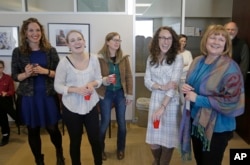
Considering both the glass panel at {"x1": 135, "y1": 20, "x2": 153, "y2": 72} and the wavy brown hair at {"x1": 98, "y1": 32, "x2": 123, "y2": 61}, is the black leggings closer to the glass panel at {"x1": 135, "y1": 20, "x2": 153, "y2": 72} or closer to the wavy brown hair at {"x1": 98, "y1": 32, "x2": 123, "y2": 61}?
the wavy brown hair at {"x1": 98, "y1": 32, "x2": 123, "y2": 61}

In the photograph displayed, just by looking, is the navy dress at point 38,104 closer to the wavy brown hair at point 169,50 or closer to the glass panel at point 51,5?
the wavy brown hair at point 169,50

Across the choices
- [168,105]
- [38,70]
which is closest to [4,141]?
[38,70]

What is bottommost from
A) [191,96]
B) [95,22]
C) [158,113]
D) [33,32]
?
[158,113]

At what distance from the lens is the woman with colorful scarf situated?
1460 mm

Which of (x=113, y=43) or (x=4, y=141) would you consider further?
(x=4, y=141)

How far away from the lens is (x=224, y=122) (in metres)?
1.52

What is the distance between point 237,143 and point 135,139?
1386 millimetres

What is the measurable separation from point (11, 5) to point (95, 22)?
Answer: 1407 mm

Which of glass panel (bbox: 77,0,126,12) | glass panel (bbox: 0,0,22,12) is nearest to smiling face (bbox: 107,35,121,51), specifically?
glass panel (bbox: 77,0,126,12)

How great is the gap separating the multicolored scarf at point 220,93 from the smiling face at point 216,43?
0.17ft

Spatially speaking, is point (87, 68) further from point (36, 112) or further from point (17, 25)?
point (17, 25)

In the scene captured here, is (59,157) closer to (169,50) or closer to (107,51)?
(107,51)

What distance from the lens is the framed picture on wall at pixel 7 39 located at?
147 inches

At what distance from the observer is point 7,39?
3.77 meters
